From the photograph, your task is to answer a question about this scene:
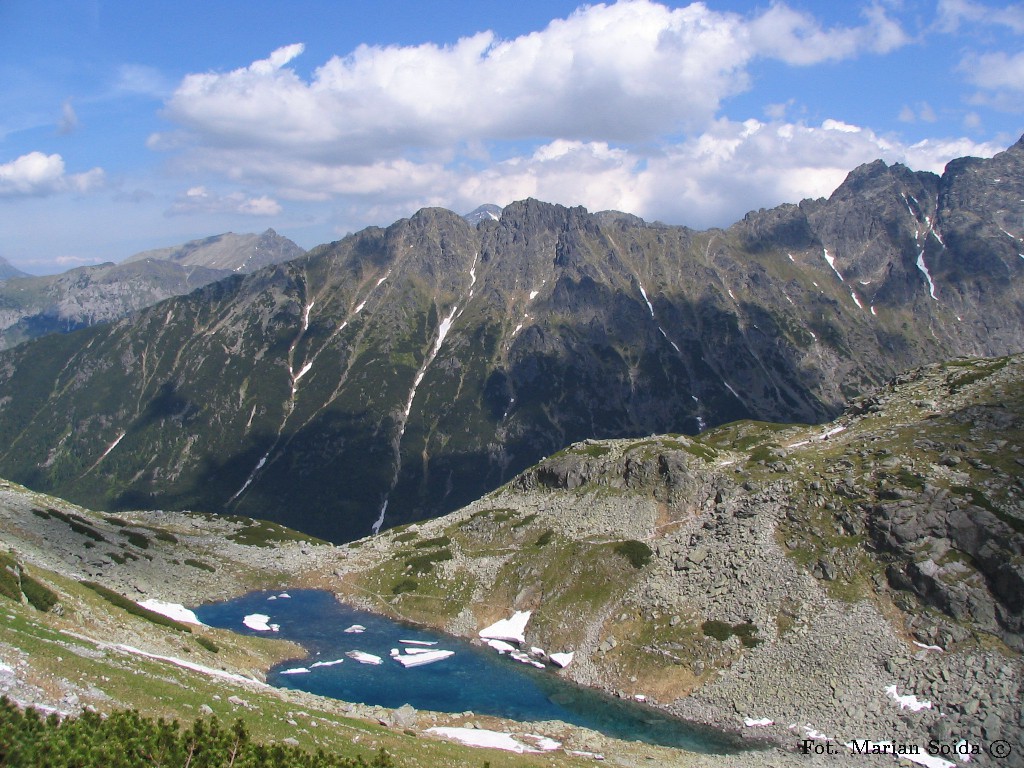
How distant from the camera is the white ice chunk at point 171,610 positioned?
89.4 meters

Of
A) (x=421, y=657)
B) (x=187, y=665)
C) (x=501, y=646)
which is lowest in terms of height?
(x=501, y=646)

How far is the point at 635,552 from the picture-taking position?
98.7 m

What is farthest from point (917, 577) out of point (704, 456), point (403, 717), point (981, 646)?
point (403, 717)

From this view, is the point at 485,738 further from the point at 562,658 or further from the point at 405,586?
the point at 405,586

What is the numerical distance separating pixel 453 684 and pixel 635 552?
105 feet

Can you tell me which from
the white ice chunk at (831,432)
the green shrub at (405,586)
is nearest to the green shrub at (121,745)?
the green shrub at (405,586)

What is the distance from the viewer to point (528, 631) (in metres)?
94.9

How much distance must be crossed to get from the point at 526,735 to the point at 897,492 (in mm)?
56295

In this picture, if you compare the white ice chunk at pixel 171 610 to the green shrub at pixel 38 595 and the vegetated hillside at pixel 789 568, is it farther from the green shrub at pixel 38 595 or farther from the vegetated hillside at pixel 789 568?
the green shrub at pixel 38 595

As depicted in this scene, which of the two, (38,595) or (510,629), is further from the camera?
Answer: (510,629)

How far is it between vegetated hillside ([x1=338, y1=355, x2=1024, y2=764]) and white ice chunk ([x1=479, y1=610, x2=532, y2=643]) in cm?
138

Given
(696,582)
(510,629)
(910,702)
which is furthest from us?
(510,629)

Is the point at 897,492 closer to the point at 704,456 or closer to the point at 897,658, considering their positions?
the point at 897,658

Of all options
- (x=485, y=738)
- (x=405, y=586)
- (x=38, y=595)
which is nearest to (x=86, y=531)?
(x=405, y=586)
